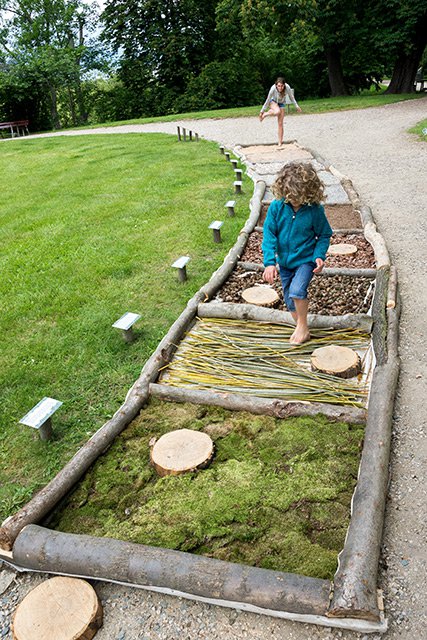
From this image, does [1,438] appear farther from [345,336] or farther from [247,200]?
[247,200]

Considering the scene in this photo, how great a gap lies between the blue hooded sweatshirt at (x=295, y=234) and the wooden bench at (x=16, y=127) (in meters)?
23.9

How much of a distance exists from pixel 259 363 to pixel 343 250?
288 centimetres

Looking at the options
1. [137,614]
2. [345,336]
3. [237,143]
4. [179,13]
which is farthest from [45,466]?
[179,13]

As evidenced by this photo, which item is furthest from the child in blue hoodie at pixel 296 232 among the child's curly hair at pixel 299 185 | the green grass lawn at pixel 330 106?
the green grass lawn at pixel 330 106

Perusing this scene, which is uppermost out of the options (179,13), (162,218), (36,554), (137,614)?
(179,13)

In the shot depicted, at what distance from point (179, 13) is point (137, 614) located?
1230 inches

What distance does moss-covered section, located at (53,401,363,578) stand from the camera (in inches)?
110

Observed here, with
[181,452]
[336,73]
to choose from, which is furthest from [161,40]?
[181,452]

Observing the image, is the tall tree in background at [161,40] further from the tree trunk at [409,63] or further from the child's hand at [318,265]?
the child's hand at [318,265]

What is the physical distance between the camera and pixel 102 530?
2943 millimetres

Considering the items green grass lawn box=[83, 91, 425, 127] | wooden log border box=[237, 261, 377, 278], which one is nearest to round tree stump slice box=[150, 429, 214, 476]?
wooden log border box=[237, 261, 377, 278]

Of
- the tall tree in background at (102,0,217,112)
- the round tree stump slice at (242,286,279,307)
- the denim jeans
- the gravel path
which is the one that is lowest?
the gravel path

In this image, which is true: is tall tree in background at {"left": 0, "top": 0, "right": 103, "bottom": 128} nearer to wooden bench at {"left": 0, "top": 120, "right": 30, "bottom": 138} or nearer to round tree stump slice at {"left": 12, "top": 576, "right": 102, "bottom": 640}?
wooden bench at {"left": 0, "top": 120, "right": 30, "bottom": 138}

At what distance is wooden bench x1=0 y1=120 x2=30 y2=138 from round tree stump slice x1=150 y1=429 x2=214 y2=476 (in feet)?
81.7
